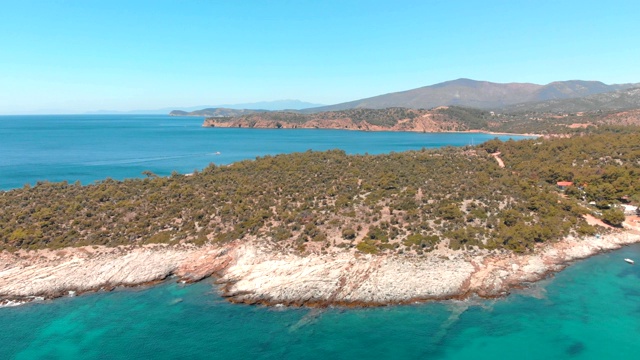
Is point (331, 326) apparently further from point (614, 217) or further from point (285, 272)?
point (614, 217)

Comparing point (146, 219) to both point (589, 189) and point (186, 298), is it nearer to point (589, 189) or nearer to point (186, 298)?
point (186, 298)

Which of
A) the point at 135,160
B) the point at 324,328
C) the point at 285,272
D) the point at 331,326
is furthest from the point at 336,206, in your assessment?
the point at 135,160

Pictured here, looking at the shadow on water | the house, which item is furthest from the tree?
the shadow on water

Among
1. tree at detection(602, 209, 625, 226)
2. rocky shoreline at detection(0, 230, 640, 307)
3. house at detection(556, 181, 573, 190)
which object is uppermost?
house at detection(556, 181, 573, 190)

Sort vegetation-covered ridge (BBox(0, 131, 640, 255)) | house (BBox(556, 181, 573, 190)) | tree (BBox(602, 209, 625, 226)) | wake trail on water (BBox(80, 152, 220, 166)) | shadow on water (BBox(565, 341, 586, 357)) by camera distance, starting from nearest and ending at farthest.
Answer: shadow on water (BBox(565, 341, 586, 357))
vegetation-covered ridge (BBox(0, 131, 640, 255))
tree (BBox(602, 209, 625, 226))
house (BBox(556, 181, 573, 190))
wake trail on water (BBox(80, 152, 220, 166))

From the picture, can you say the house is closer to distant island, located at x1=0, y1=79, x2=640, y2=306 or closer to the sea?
distant island, located at x1=0, y1=79, x2=640, y2=306

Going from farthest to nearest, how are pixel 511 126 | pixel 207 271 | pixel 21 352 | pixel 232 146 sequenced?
pixel 511 126 → pixel 232 146 → pixel 207 271 → pixel 21 352

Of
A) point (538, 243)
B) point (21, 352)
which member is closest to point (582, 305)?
point (538, 243)
